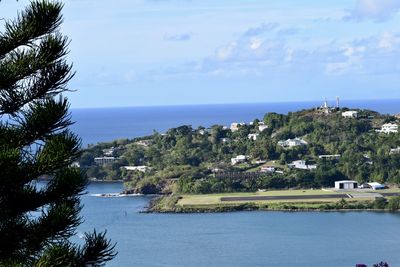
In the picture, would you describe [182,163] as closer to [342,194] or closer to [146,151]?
→ [146,151]

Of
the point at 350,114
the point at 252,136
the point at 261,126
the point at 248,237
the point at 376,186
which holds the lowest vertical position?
the point at 248,237

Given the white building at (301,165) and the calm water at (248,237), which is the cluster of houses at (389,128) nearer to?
the white building at (301,165)

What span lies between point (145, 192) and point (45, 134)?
35.7 meters

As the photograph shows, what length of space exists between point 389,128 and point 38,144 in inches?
1703

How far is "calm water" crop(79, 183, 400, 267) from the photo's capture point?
21.3 meters

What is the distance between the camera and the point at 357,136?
45.9m

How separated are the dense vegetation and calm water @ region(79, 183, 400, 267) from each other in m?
6.10

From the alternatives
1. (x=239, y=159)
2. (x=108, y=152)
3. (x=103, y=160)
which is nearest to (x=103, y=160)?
(x=103, y=160)

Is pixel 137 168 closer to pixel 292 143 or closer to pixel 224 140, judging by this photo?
pixel 224 140

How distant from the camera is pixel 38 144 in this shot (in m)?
4.45

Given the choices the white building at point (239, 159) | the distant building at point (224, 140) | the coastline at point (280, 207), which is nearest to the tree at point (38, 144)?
the coastline at point (280, 207)

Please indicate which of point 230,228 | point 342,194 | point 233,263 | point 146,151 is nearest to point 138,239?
point 230,228

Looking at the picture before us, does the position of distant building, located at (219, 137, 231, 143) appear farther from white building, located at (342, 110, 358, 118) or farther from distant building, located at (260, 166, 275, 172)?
distant building, located at (260, 166, 275, 172)

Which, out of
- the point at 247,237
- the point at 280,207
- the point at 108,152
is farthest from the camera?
the point at 108,152
